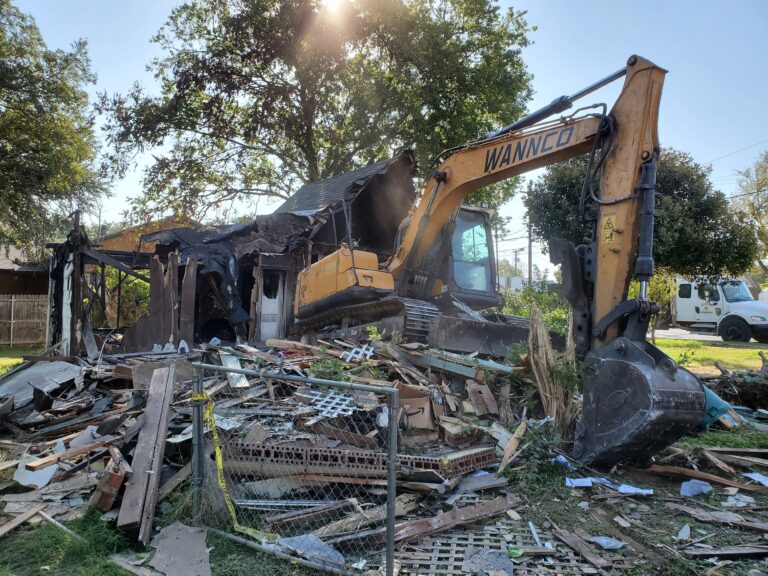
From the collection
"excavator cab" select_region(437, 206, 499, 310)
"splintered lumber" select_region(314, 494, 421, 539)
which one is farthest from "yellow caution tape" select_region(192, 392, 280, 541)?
"excavator cab" select_region(437, 206, 499, 310)

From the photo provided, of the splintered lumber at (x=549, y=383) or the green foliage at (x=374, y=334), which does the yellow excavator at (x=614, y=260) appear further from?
the green foliage at (x=374, y=334)

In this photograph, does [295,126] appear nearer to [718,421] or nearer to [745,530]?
[718,421]

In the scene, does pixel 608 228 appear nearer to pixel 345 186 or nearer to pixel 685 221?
pixel 345 186

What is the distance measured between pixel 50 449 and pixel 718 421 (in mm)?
7800

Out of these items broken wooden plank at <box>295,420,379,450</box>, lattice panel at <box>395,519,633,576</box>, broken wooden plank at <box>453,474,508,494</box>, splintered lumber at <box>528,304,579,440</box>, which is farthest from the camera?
splintered lumber at <box>528,304,579,440</box>

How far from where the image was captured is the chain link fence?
364cm

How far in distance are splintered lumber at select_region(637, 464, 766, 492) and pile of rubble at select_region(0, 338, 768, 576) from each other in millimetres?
16

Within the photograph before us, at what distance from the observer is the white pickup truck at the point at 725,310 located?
1975cm

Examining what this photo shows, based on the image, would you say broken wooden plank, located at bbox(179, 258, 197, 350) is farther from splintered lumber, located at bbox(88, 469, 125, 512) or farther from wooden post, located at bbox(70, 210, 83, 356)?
splintered lumber, located at bbox(88, 469, 125, 512)

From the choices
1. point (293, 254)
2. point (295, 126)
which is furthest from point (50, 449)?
point (295, 126)

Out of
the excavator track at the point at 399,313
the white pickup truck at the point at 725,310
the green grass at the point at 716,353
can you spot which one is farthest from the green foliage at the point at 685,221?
the excavator track at the point at 399,313

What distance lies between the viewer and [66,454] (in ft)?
17.1

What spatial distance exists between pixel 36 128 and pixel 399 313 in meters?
18.9

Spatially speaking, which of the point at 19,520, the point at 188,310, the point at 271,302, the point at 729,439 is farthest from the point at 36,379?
the point at 729,439
